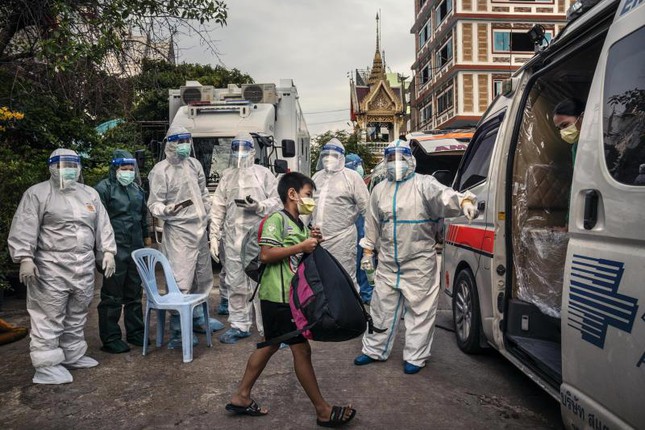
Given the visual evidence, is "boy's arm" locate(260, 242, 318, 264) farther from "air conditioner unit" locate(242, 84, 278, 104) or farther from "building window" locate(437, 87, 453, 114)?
"building window" locate(437, 87, 453, 114)

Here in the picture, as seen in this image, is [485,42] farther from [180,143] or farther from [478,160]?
[180,143]

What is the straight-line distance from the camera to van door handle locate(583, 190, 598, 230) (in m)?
2.61

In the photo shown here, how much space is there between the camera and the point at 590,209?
2643mm

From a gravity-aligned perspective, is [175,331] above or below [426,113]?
below

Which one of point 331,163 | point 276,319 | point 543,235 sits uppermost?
point 331,163

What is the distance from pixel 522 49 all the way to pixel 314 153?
13.2m

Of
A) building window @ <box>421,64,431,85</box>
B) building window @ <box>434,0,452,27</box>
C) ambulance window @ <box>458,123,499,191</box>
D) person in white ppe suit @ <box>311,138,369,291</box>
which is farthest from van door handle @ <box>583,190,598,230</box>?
building window @ <box>421,64,431,85</box>

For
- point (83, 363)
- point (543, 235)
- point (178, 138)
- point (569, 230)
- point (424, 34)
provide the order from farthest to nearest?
point (424, 34) → point (178, 138) → point (83, 363) → point (543, 235) → point (569, 230)

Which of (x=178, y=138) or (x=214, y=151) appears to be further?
(x=214, y=151)

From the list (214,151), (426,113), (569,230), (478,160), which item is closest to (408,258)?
(478,160)

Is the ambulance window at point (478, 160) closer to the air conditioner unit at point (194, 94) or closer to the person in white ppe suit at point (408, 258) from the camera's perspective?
the person in white ppe suit at point (408, 258)

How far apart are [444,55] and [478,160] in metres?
31.7

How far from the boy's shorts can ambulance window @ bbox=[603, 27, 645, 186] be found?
1960 millimetres

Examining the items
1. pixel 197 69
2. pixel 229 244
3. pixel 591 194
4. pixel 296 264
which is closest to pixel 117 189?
pixel 229 244
